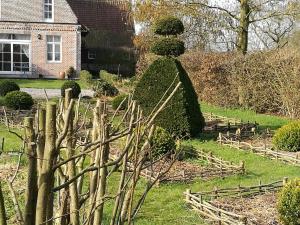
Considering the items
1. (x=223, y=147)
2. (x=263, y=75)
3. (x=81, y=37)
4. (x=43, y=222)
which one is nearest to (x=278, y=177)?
(x=223, y=147)

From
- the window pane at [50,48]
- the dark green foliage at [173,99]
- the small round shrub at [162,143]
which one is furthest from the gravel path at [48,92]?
the small round shrub at [162,143]

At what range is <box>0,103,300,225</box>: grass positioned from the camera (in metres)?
7.38

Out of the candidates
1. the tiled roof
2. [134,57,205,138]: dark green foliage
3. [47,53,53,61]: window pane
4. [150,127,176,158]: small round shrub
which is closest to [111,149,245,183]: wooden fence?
[150,127,176,158]: small round shrub

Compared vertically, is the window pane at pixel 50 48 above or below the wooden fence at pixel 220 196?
above

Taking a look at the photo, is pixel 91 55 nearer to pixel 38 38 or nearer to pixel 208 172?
pixel 38 38

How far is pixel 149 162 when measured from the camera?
5.43 metres

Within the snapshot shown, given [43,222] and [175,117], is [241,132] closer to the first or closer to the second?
[175,117]

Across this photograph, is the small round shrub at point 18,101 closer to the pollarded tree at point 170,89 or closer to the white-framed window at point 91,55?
the pollarded tree at point 170,89

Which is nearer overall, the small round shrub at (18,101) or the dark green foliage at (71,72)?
the small round shrub at (18,101)

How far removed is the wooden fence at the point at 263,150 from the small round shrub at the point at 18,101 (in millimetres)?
8478

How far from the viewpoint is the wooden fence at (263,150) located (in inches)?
451

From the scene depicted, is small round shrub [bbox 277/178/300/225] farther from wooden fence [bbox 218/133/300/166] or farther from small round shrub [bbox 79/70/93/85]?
small round shrub [bbox 79/70/93/85]

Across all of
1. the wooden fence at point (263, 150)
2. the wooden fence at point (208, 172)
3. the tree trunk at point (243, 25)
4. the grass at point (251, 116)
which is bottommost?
the wooden fence at point (208, 172)

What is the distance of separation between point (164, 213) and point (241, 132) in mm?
7588
